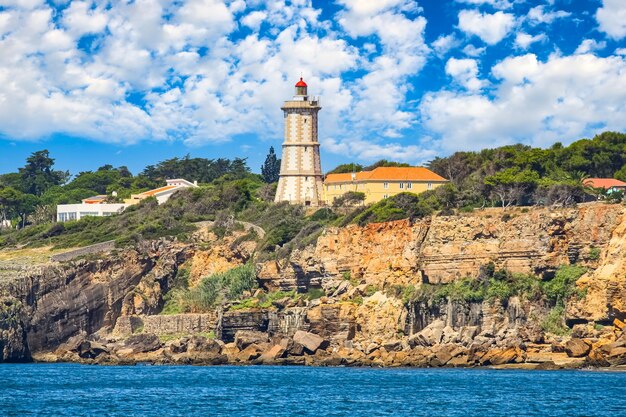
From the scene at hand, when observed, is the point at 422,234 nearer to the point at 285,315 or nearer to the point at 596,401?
the point at 285,315

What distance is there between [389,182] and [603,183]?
59.1ft

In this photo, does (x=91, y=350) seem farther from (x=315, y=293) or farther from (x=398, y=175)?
(x=398, y=175)

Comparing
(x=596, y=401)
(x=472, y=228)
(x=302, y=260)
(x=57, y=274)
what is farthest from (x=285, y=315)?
(x=596, y=401)

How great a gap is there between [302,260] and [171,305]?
1198 cm

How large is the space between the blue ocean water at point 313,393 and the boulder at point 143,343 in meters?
9.70

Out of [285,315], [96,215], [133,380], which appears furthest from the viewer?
[96,215]

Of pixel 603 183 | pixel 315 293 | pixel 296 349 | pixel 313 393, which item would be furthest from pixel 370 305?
pixel 603 183

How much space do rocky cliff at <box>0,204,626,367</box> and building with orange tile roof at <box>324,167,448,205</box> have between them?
1294 cm

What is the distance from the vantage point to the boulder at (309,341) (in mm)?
83312

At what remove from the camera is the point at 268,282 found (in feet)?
311

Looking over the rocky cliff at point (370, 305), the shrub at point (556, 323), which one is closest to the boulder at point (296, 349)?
the rocky cliff at point (370, 305)

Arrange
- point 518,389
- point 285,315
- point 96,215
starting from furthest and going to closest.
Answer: point 96,215
point 285,315
point 518,389

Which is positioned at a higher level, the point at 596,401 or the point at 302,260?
the point at 302,260

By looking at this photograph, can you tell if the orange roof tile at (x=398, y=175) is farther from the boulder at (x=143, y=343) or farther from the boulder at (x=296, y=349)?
the boulder at (x=296, y=349)
